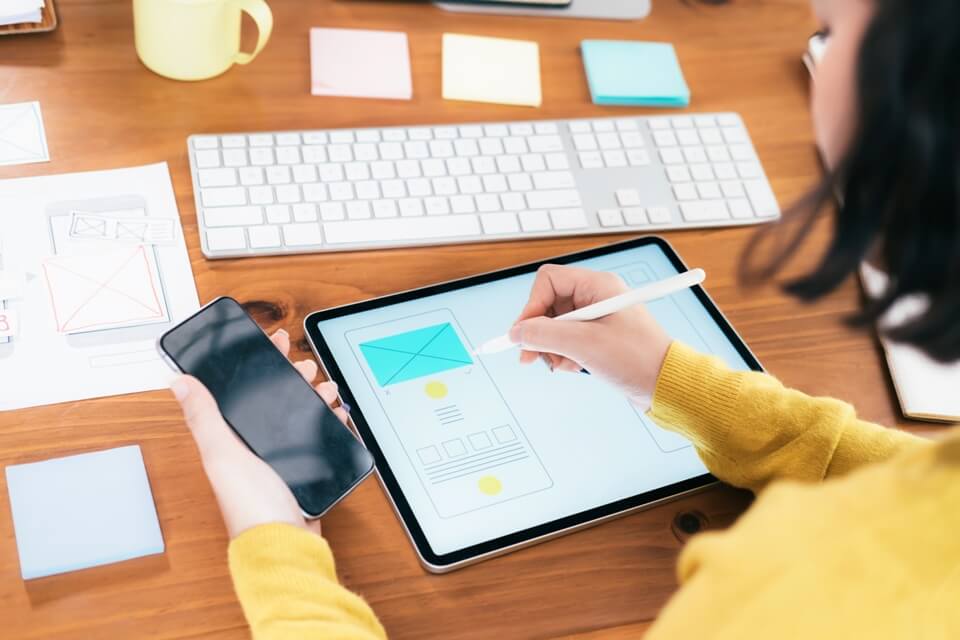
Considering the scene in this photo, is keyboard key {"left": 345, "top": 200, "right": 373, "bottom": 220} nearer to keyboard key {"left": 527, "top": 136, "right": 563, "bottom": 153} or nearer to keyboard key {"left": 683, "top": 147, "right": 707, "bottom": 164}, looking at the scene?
keyboard key {"left": 527, "top": 136, "right": 563, "bottom": 153}

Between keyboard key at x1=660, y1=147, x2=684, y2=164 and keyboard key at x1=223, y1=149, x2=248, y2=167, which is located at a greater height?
keyboard key at x1=223, y1=149, x2=248, y2=167

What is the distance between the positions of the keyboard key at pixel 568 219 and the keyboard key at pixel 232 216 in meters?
0.25

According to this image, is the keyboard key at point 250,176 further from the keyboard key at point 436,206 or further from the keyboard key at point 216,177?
the keyboard key at point 436,206

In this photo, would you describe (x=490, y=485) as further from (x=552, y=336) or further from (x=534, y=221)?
(x=534, y=221)

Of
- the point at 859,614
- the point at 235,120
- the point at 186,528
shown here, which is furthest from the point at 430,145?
the point at 859,614

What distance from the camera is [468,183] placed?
86 centimetres

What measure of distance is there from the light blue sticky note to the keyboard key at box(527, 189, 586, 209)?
393 mm

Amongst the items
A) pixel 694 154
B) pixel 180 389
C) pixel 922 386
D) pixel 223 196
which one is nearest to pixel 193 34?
pixel 223 196

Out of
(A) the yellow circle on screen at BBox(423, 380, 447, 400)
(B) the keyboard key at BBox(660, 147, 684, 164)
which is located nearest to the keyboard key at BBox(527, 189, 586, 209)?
(B) the keyboard key at BBox(660, 147, 684, 164)

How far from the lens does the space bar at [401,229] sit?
0.81 meters

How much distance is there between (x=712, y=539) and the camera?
1.68ft

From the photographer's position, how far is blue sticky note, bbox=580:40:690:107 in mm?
990

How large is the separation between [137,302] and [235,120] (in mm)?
223

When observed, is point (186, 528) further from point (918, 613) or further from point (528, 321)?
point (918, 613)
